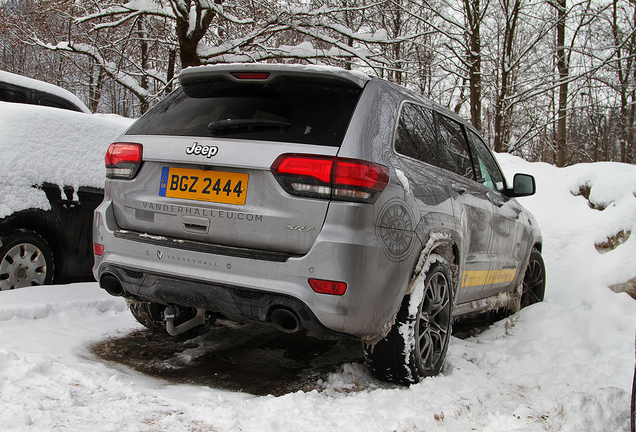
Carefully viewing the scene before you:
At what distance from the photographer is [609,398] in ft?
8.33

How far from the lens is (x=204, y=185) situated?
2.65 m

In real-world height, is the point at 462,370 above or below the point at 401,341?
below

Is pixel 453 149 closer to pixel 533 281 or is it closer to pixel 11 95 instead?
pixel 533 281

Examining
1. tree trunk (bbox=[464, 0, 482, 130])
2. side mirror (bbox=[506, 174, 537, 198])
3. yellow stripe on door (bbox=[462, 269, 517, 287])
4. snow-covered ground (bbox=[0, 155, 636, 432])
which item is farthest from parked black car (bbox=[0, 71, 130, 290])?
tree trunk (bbox=[464, 0, 482, 130])

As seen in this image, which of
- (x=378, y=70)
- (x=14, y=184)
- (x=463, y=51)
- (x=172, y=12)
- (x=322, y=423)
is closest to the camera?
(x=322, y=423)

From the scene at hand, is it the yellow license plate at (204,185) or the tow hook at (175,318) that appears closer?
the yellow license plate at (204,185)

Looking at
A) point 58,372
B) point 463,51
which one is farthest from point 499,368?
point 463,51

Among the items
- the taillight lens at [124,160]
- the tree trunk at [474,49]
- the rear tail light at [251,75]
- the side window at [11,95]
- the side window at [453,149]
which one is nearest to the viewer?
the rear tail light at [251,75]

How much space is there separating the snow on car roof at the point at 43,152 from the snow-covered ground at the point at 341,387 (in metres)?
0.79

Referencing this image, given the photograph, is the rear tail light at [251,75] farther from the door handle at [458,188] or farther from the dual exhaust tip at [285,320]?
the door handle at [458,188]

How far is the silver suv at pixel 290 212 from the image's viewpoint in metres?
2.45

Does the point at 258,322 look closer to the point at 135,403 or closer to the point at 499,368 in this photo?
Result: the point at 135,403

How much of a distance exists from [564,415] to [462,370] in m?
0.81

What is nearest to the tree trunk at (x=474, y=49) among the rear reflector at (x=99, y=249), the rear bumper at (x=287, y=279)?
the rear bumper at (x=287, y=279)
